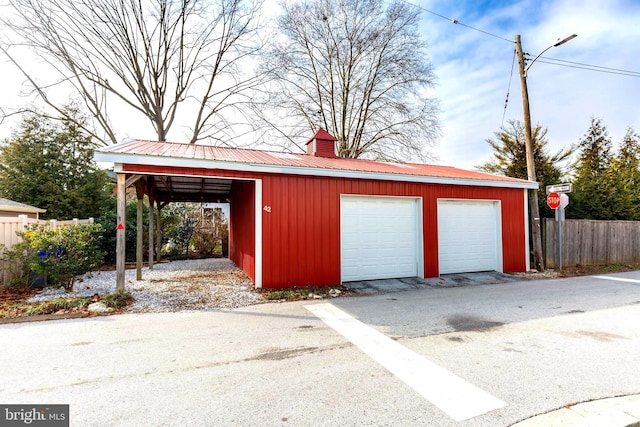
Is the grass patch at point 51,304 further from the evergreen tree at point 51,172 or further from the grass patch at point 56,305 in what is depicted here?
the evergreen tree at point 51,172

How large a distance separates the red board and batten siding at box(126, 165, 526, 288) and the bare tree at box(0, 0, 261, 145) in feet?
33.4

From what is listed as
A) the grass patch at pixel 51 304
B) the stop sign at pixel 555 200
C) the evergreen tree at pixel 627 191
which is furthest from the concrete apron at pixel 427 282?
the evergreen tree at pixel 627 191

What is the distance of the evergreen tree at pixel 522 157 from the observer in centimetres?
1176

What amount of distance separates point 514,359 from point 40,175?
1479 centimetres

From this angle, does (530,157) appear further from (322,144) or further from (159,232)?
(159,232)

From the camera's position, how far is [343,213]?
6949 millimetres

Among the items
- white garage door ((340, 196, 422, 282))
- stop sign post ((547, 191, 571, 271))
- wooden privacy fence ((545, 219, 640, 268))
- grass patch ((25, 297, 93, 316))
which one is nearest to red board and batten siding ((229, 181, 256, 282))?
white garage door ((340, 196, 422, 282))

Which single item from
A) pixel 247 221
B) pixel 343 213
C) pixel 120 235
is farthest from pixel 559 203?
pixel 120 235

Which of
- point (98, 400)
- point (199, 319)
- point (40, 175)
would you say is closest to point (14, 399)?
point (98, 400)

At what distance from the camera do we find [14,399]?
232 centimetres

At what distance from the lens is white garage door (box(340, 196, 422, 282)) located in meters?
7.00

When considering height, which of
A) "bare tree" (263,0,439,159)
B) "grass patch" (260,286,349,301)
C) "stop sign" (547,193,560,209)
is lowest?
"grass patch" (260,286,349,301)

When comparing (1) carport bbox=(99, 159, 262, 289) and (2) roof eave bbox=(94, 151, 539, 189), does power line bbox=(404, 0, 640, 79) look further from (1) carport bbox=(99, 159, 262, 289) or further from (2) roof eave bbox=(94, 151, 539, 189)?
(1) carport bbox=(99, 159, 262, 289)

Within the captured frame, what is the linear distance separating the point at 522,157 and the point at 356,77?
27.5 feet
